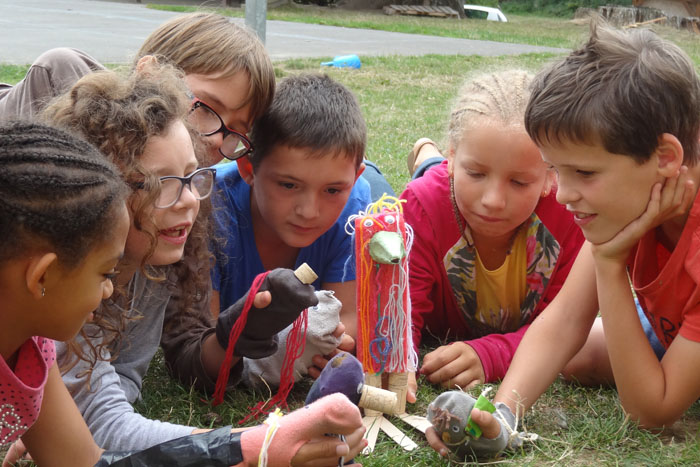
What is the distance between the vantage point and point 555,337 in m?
2.43

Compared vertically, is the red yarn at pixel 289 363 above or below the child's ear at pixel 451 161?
below

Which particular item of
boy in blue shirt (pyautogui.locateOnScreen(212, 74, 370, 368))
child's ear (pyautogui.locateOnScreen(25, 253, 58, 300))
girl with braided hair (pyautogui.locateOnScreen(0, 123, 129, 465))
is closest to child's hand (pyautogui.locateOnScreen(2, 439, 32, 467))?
girl with braided hair (pyautogui.locateOnScreen(0, 123, 129, 465))

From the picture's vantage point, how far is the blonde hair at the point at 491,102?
257 cm

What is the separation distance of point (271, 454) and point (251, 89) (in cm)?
137

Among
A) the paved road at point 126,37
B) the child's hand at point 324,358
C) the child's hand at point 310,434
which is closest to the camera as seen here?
the child's hand at point 310,434

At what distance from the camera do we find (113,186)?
169 centimetres

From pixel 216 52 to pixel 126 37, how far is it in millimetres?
9789

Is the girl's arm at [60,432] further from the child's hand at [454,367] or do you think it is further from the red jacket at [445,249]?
the red jacket at [445,249]

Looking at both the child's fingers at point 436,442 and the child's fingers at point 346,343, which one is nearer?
the child's fingers at point 436,442

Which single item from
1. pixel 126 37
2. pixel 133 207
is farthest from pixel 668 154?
pixel 126 37

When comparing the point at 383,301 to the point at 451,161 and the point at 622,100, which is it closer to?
the point at 451,161

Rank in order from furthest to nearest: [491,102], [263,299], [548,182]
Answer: [548,182] < [491,102] < [263,299]

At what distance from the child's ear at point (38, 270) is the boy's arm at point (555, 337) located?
135cm

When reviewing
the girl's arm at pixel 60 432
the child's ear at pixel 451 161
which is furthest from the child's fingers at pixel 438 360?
the girl's arm at pixel 60 432
